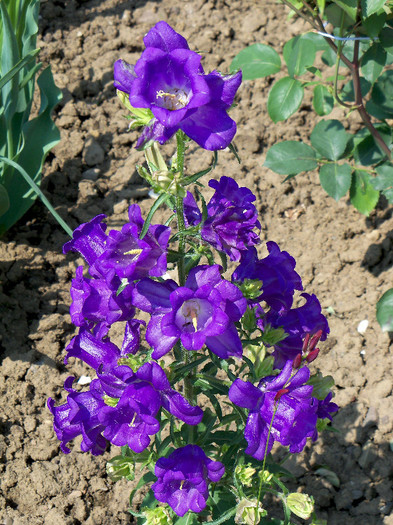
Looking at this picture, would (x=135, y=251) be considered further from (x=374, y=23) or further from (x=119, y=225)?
(x=119, y=225)

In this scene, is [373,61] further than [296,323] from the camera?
Yes

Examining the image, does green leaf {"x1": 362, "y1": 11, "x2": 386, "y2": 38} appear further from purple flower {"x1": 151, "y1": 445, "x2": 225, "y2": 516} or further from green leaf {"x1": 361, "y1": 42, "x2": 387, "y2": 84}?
purple flower {"x1": 151, "y1": 445, "x2": 225, "y2": 516}

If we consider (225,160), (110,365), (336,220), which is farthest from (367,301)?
(110,365)

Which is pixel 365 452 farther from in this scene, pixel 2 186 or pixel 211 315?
pixel 2 186

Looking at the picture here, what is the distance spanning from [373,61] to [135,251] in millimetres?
1704

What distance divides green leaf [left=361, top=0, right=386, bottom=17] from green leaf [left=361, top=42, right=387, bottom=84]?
459 millimetres

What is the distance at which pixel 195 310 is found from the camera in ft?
5.72

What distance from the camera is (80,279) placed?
6.20 feet

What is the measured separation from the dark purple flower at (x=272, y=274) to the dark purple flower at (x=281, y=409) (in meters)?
0.24

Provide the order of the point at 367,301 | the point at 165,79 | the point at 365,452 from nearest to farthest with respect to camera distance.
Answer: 1. the point at 165,79
2. the point at 365,452
3. the point at 367,301

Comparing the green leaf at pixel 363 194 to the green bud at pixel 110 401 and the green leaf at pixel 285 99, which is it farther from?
the green bud at pixel 110 401

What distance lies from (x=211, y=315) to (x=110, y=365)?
1.17 feet

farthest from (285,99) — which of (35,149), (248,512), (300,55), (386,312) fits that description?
(248,512)

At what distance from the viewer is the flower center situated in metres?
1.67
